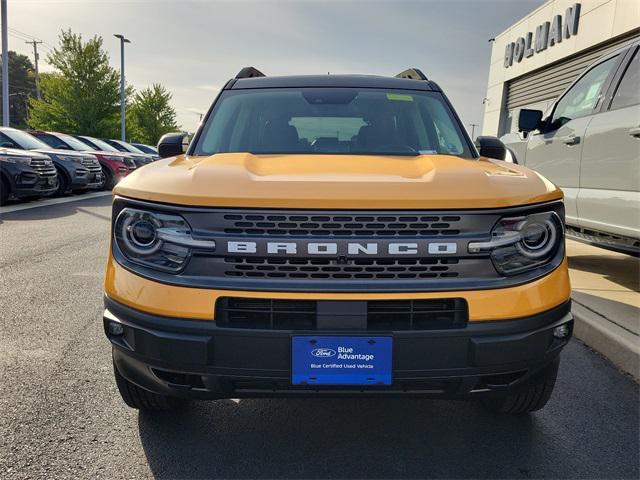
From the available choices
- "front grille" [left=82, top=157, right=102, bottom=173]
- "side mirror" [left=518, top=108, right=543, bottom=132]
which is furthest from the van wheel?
"front grille" [left=82, top=157, right=102, bottom=173]

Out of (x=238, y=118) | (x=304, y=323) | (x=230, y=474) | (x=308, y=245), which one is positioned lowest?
(x=230, y=474)

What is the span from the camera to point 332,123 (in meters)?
3.20

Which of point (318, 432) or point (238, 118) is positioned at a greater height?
point (238, 118)

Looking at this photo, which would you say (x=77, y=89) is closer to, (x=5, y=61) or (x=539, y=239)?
(x=5, y=61)

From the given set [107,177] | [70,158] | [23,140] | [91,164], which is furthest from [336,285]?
[107,177]

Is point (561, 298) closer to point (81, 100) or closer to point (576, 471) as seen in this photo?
point (576, 471)

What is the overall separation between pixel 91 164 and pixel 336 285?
44.1 feet

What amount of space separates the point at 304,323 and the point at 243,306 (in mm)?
225

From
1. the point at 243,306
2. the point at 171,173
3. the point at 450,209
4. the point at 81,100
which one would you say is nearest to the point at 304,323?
the point at 243,306

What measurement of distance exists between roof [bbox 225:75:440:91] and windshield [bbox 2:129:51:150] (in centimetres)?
1040

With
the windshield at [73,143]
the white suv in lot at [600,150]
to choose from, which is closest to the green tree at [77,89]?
the windshield at [73,143]

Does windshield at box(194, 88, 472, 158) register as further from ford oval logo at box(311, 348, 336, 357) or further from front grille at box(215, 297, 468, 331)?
ford oval logo at box(311, 348, 336, 357)

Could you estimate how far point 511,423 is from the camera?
8.47ft

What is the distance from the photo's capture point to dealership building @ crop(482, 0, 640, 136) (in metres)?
13.3
